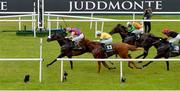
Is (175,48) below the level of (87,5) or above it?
below

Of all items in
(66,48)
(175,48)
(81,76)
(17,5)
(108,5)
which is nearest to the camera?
(81,76)

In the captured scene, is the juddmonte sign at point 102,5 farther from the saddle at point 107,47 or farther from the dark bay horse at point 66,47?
the saddle at point 107,47

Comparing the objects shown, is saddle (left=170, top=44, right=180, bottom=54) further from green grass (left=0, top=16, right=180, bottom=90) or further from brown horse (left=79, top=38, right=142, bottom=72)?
brown horse (left=79, top=38, right=142, bottom=72)

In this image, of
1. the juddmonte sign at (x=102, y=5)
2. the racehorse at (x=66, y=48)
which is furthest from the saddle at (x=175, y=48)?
the juddmonte sign at (x=102, y=5)

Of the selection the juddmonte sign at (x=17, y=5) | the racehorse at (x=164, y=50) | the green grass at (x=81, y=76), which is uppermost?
the juddmonte sign at (x=17, y=5)

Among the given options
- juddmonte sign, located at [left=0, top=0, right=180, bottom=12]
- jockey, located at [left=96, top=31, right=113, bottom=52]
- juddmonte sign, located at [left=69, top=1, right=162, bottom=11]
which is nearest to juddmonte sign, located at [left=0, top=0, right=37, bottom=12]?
juddmonte sign, located at [left=0, top=0, right=180, bottom=12]

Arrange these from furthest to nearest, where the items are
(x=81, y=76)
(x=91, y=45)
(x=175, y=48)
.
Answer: (x=175, y=48), (x=91, y=45), (x=81, y=76)

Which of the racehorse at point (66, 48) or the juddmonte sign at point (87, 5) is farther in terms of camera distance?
the juddmonte sign at point (87, 5)

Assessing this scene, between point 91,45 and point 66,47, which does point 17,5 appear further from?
point 91,45

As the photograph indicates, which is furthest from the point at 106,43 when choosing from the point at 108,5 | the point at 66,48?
the point at 108,5

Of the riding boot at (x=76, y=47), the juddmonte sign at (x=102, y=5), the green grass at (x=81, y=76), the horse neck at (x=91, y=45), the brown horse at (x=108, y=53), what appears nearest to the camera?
the green grass at (x=81, y=76)

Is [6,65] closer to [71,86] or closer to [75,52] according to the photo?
[75,52]

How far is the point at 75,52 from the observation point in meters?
14.4

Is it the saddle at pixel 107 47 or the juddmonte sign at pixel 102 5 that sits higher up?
the juddmonte sign at pixel 102 5
